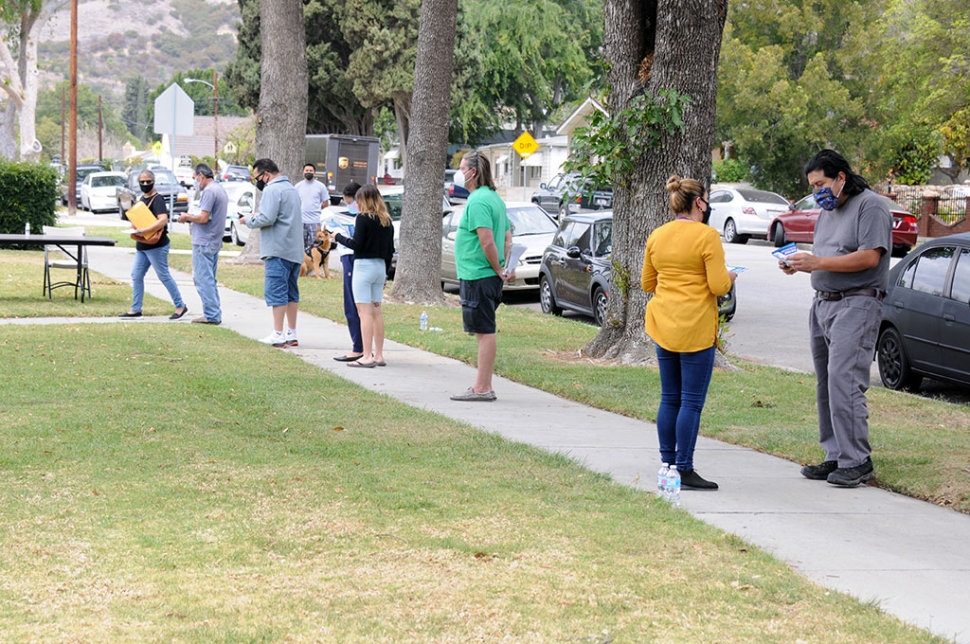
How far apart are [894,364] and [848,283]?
5.75 m

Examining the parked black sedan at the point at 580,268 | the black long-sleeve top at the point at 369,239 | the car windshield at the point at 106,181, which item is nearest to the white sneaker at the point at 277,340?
the black long-sleeve top at the point at 369,239

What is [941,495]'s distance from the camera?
24.3 ft

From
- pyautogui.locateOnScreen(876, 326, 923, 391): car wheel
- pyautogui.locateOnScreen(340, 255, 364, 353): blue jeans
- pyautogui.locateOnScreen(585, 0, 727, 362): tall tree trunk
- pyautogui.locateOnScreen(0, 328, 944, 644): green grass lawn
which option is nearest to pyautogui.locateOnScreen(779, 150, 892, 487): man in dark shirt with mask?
pyautogui.locateOnScreen(0, 328, 944, 644): green grass lawn

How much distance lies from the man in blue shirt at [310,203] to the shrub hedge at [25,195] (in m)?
9.16

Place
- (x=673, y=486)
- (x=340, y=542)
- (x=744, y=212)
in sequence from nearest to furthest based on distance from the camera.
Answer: (x=340, y=542) < (x=673, y=486) < (x=744, y=212)

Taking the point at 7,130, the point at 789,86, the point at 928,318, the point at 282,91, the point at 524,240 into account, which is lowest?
the point at 524,240

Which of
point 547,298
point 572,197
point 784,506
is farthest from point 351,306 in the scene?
point 547,298

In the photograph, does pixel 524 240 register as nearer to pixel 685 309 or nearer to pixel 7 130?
pixel 685 309

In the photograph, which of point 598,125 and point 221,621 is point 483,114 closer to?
point 598,125

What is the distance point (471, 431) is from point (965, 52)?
95.4 feet

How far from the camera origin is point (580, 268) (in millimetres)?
18031

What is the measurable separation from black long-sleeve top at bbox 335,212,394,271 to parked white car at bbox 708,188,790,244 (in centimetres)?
2395

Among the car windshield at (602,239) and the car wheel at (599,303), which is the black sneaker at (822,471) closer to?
the car wheel at (599,303)

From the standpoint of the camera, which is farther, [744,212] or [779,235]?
[744,212]
